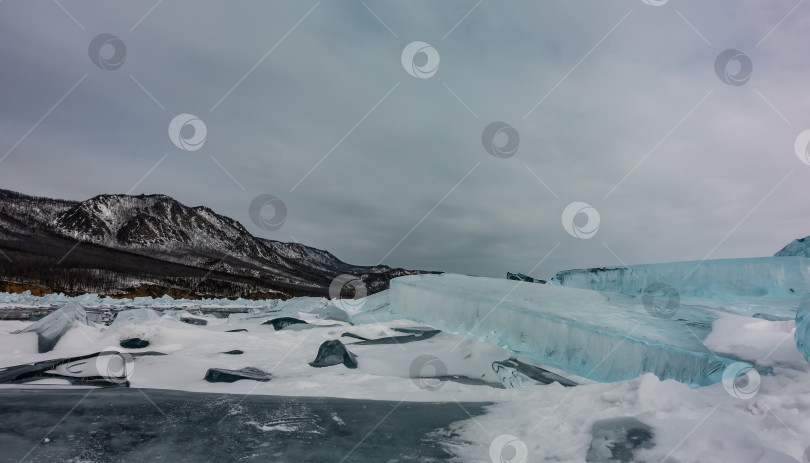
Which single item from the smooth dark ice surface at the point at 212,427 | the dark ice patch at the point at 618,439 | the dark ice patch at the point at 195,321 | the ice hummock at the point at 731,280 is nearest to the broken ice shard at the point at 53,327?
the smooth dark ice surface at the point at 212,427

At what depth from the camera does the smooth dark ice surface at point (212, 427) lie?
2703mm

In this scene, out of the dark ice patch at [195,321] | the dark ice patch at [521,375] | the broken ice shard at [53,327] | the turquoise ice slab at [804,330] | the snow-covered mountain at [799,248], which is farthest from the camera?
the dark ice patch at [195,321]

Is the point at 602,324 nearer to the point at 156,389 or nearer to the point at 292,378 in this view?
the point at 292,378

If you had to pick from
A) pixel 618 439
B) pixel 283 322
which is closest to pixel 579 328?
pixel 618 439

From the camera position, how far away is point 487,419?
3689 millimetres

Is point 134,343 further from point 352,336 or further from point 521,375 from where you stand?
point 521,375

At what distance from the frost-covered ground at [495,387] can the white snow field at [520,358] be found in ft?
0.04

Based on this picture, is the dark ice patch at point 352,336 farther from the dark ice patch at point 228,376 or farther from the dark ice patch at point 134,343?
the dark ice patch at point 134,343

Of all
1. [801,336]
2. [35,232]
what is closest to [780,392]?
[801,336]

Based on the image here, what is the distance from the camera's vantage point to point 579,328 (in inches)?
222

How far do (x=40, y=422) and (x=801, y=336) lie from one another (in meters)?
5.93

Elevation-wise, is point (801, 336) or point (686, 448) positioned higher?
point (801, 336)

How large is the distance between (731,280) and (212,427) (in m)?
9.10

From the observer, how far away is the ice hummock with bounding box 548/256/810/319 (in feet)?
26.2
